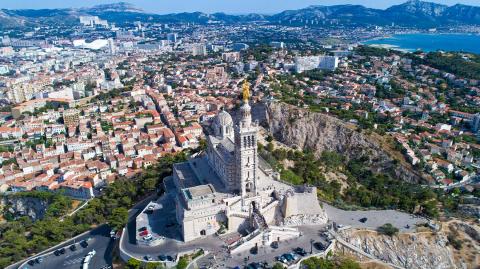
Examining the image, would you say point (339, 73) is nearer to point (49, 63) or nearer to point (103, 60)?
point (103, 60)

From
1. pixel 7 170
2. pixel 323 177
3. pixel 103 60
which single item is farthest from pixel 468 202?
pixel 103 60

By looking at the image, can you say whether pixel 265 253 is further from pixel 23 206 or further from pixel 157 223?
pixel 23 206

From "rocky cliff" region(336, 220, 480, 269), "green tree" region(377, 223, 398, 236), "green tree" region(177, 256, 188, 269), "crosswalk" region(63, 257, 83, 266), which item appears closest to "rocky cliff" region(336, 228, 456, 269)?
"rocky cliff" region(336, 220, 480, 269)

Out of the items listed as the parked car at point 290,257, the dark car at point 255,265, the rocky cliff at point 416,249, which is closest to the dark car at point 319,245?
the rocky cliff at point 416,249

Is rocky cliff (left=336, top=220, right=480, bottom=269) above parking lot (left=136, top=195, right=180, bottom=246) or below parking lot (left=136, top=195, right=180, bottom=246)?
below

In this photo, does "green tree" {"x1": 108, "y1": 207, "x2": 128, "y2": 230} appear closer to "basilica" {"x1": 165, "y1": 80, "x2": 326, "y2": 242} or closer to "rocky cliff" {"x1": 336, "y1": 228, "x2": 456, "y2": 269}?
"basilica" {"x1": 165, "y1": 80, "x2": 326, "y2": 242}

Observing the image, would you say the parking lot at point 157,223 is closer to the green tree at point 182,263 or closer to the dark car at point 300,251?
the green tree at point 182,263

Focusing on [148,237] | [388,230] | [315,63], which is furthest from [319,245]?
[315,63]
